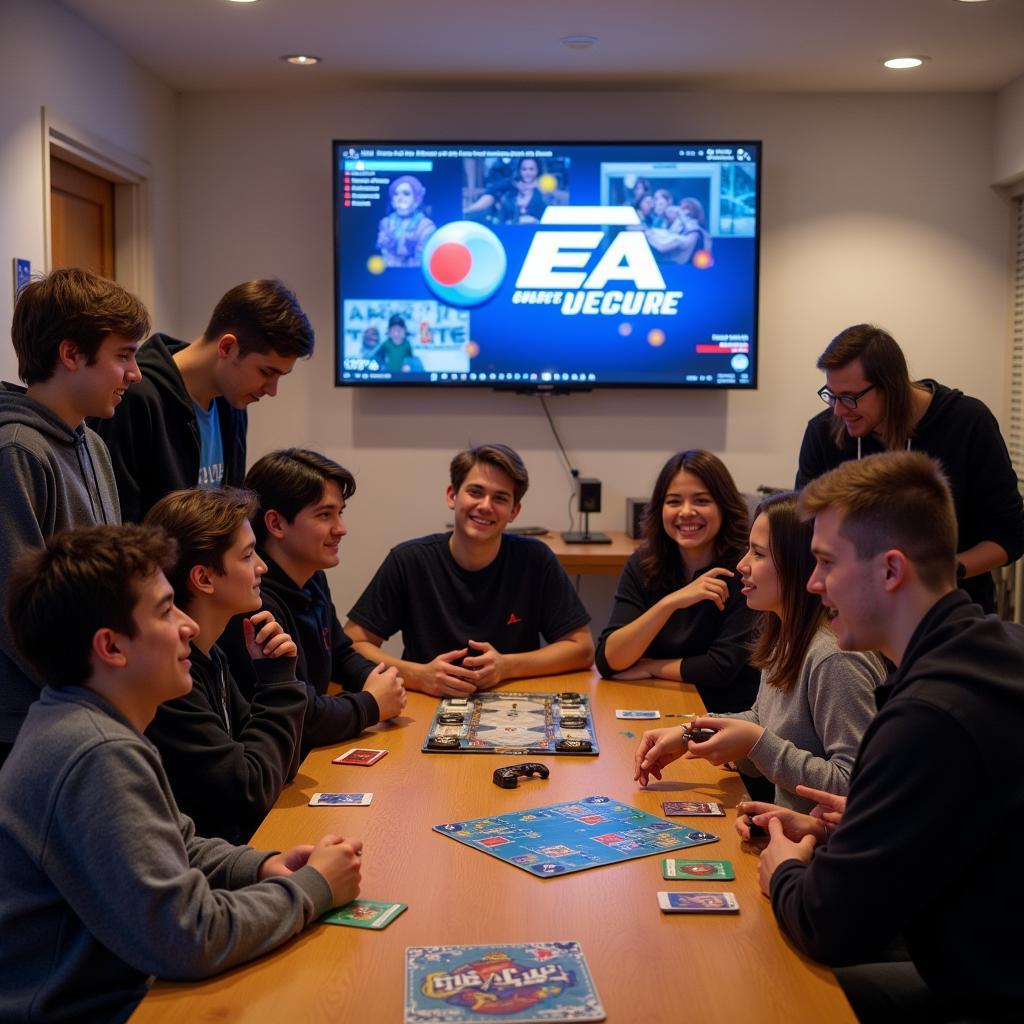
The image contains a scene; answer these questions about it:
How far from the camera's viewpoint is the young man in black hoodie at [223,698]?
204 centimetres

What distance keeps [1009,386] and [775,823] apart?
4.18 m

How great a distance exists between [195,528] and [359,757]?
0.59 metres

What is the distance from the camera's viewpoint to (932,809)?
1495 mm

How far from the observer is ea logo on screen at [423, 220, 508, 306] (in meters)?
5.35

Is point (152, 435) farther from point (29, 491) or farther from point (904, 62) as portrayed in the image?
point (904, 62)

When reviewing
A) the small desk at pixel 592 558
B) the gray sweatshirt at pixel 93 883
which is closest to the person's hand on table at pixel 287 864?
the gray sweatshirt at pixel 93 883

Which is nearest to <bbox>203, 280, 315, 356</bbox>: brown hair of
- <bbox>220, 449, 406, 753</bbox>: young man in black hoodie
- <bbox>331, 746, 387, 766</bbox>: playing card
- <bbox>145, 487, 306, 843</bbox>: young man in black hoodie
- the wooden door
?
<bbox>220, 449, 406, 753</bbox>: young man in black hoodie

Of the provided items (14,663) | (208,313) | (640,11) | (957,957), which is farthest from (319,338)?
(957,957)

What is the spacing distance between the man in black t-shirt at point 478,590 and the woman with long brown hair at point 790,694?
36.5 inches

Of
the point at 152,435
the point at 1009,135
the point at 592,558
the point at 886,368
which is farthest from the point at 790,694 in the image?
the point at 1009,135

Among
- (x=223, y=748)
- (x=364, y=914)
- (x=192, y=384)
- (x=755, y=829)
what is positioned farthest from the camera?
(x=192, y=384)

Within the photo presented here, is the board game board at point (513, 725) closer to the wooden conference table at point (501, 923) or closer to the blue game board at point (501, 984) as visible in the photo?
the wooden conference table at point (501, 923)

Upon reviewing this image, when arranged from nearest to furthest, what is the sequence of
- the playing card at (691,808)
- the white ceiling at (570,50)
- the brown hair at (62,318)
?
the playing card at (691,808) < the brown hair at (62,318) < the white ceiling at (570,50)

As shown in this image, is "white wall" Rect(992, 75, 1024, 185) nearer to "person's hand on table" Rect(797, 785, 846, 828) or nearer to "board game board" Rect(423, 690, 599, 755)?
"board game board" Rect(423, 690, 599, 755)
